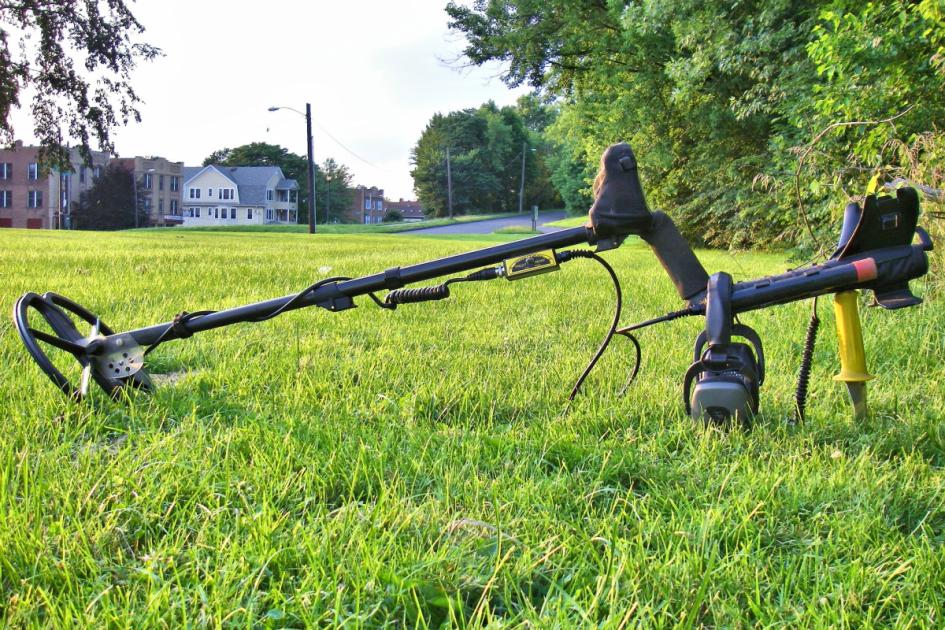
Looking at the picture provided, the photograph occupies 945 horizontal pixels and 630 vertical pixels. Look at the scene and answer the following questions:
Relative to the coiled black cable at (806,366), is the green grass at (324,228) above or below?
above

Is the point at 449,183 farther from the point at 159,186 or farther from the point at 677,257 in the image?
the point at 677,257

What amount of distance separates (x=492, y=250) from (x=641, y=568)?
3.30 feet

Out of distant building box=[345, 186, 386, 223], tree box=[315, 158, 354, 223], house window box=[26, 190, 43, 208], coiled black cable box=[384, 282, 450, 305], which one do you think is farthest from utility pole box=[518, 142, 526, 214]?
coiled black cable box=[384, 282, 450, 305]

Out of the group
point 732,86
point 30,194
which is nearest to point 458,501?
point 732,86

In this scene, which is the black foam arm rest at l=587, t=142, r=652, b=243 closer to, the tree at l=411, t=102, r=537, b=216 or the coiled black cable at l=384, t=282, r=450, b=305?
the coiled black cable at l=384, t=282, r=450, b=305

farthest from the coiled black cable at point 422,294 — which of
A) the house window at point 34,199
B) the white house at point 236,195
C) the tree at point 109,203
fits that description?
the white house at point 236,195

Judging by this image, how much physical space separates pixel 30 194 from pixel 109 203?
1093 cm

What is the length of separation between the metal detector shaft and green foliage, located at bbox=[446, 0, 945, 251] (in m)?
2.61

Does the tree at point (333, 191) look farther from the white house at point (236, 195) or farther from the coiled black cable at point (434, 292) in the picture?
the coiled black cable at point (434, 292)

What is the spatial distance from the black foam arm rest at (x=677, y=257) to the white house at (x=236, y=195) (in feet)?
288

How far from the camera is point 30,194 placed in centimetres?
7369

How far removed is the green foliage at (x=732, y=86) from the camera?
503 cm

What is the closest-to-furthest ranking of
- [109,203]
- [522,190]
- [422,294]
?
[422,294] < [109,203] < [522,190]

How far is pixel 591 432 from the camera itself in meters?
2.05
